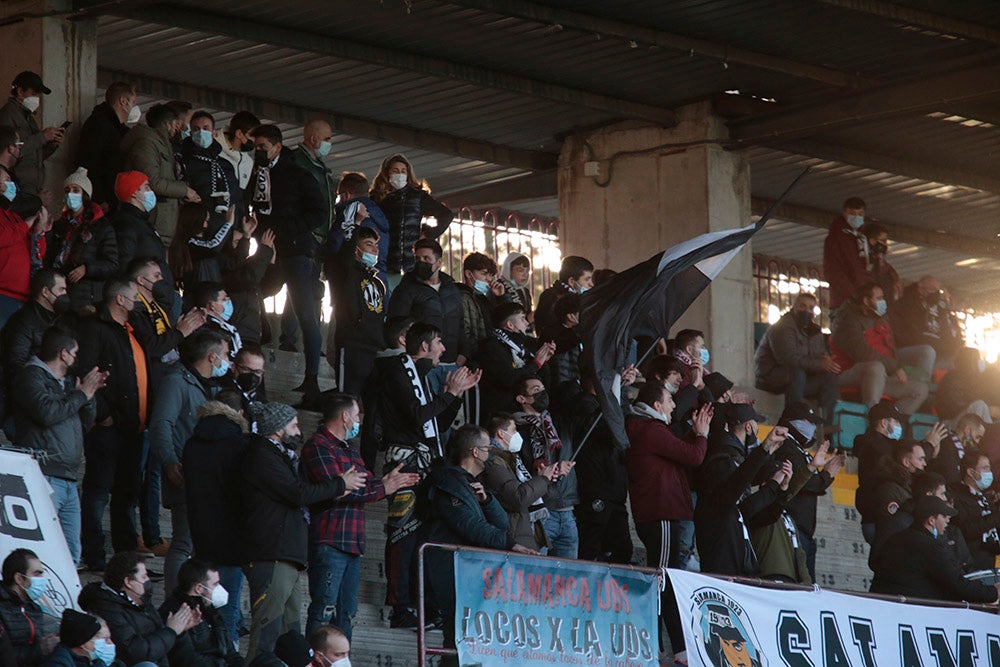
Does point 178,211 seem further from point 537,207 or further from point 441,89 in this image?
point 537,207

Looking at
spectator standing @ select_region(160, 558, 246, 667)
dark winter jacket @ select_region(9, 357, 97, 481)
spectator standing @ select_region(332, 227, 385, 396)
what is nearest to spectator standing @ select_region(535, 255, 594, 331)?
spectator standing @ select_region(332, 227, 385, 396)

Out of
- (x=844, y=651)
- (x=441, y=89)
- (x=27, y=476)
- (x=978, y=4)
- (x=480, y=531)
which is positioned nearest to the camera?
(x=27, y=476)

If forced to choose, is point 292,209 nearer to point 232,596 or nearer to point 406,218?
point 406,218

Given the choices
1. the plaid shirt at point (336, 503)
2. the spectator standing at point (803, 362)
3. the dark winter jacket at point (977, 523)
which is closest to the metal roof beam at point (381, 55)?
the spectator standing at point (803, 362)

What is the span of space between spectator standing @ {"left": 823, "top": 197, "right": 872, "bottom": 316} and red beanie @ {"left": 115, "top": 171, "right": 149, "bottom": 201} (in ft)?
24.1

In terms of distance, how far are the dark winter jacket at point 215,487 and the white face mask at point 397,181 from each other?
3.95 meters

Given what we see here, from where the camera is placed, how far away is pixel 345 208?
41.2 ft

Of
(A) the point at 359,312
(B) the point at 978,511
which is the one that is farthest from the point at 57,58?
(B) the point at 978,511

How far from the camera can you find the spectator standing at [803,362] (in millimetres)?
15531

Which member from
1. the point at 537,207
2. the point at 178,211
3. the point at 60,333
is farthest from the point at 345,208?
the point at 537,207

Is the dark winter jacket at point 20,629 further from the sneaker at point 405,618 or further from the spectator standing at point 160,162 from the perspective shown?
the spectator standing at point 160,162

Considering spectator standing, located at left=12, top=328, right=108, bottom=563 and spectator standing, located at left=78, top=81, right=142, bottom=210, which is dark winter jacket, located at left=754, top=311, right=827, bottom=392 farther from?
spectator standing, located at left=12, top=328, right=108, bottom=563

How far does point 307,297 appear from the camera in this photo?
12.4 m

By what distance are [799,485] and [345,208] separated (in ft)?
12.1
